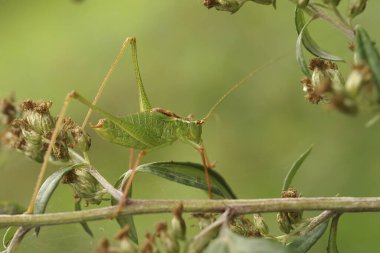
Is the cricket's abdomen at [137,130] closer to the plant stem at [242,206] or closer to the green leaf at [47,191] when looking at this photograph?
the green leaf at [47,191]

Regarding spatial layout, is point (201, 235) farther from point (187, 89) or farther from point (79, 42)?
point (79, 42)

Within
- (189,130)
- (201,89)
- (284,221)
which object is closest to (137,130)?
(189,130)

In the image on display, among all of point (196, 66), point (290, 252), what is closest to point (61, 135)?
point (290, 252)

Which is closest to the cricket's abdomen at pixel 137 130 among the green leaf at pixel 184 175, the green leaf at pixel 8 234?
the green leaf at pixel 184 175

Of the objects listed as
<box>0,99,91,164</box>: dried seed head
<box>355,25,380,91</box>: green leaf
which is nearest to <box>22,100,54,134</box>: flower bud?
<box>0,99,91,164</box>: dried seed head

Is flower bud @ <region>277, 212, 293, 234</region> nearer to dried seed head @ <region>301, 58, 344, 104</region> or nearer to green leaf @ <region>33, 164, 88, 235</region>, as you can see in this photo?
dried seed head @ <region>301, 58, 344, 104</region>

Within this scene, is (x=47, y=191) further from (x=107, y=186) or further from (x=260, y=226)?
(x=260, y=226)
